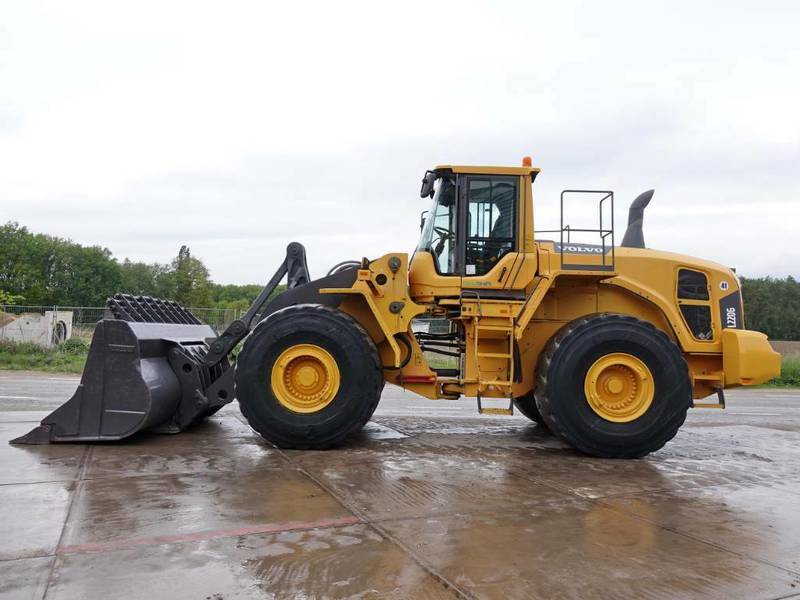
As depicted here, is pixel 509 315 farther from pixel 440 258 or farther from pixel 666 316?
pixel 666 316

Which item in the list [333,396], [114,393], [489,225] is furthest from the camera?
[489,225]

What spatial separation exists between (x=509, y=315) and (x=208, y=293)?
118ft

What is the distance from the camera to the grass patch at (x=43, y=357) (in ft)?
A: 59.9

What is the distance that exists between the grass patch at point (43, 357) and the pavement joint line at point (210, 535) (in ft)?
52.2

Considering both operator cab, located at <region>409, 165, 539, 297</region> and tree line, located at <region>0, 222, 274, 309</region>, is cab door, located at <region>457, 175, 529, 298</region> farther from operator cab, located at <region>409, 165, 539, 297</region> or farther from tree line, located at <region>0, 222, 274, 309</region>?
tree line, located at <region>0, 222, 274, 309</region>

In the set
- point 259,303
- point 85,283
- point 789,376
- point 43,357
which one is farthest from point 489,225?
point 85,283

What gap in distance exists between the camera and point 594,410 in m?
6.50

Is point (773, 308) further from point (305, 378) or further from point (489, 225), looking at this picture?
point (305, 378)

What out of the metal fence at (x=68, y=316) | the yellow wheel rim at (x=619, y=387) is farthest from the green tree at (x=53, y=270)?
the yellow wheel rim at (x=619, y=387)

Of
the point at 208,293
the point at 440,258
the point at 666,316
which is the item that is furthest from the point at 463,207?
the point at 208,293

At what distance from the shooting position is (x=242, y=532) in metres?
3.80

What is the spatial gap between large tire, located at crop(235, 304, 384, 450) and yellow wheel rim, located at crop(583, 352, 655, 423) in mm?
2067

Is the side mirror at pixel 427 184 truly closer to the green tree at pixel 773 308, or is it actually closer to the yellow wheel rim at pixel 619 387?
the yellow wheel rim at pixel 619 387

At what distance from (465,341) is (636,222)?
2.66 m
